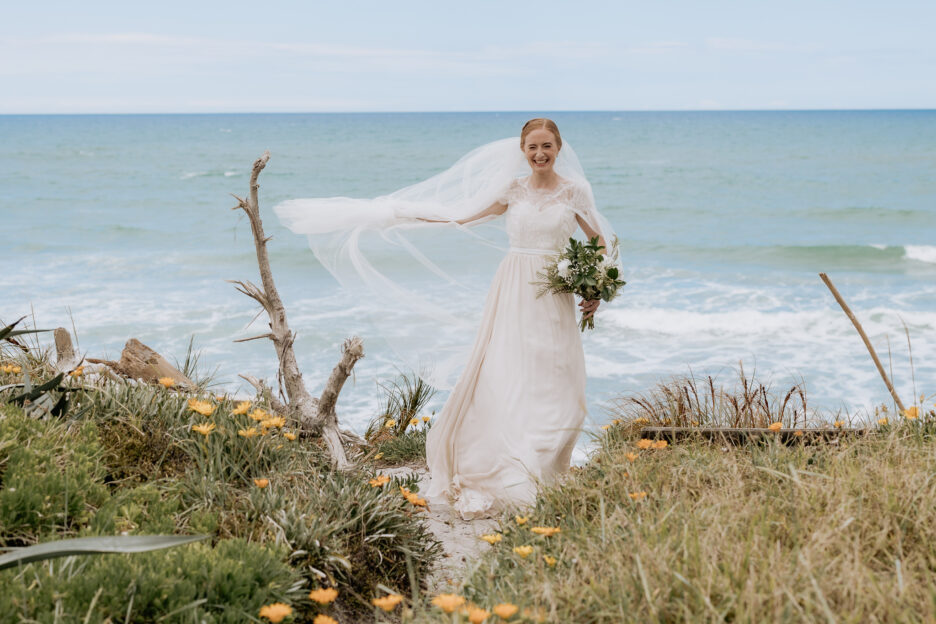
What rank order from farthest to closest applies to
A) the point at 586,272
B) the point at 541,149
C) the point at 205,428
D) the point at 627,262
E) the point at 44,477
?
the point at 627,262, the point at 541,149, the point at 586,272, the point at 205,428, the point at 44,477

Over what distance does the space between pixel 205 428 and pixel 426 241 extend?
9.29 ft

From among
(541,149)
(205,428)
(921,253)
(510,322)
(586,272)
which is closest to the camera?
(205,428)

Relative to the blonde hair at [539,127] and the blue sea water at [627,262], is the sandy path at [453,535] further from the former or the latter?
the blonde hair at [539,127]

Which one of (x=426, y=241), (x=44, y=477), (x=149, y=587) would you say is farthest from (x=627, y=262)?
(x=149, y=587)

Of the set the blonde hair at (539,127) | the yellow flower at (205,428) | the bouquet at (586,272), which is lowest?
the yellow flower at (205,428)

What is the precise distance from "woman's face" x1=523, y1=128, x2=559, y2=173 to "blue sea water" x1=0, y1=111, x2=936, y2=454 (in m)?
1.60

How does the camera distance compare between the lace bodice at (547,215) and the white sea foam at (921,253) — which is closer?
the lace bodice at (547,215)

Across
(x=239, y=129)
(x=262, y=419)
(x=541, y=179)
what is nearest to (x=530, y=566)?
(x=262, y=419)

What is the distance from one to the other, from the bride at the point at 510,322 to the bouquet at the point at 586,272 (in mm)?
170

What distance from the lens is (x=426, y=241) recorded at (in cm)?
609

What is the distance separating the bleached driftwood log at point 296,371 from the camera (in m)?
5.12

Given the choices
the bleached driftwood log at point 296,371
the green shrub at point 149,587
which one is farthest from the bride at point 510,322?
the green shrub at point 149,587

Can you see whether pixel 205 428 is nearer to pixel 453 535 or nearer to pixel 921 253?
pixel 453 535

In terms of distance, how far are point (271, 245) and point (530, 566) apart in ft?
65.7
